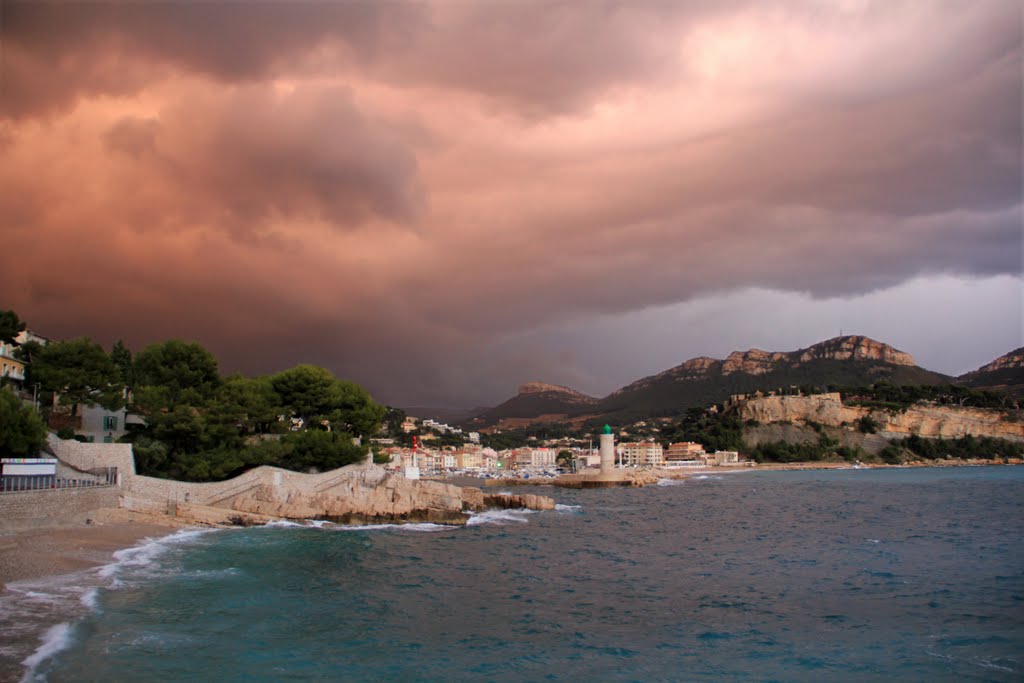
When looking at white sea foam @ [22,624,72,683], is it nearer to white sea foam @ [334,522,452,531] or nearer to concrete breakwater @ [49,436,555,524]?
concrete breakwater @ [49,436,555,524]

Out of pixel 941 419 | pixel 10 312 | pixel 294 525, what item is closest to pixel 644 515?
pixel 294 525

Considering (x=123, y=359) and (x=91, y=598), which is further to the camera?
(x=123, y=359)

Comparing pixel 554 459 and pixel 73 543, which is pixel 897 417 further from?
pixel 73 543

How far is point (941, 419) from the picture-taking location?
159250 millimetres

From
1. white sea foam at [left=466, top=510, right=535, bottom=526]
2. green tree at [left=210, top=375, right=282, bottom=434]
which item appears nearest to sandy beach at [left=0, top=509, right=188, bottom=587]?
green tree at [left=210, top=375, right=282, bottom=434]

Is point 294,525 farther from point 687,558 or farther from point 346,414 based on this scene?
point 687,558

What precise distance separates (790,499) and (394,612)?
50550 millimetres

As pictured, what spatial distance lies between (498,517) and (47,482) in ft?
84.0

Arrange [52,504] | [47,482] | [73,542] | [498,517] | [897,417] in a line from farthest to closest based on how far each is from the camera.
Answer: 1. [897,417]
2. [498,517]
3. [47,482]
4. [52,504]
5. [73,542]

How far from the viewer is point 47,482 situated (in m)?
30.8

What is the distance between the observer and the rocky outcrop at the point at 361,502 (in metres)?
40.8

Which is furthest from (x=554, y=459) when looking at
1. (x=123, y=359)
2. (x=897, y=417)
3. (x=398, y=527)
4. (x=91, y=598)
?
(x=91, y=598)

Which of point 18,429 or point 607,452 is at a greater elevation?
point 18,429

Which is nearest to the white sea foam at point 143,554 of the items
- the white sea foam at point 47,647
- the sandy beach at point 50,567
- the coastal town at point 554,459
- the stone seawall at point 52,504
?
the sandy beach at point 50,567
